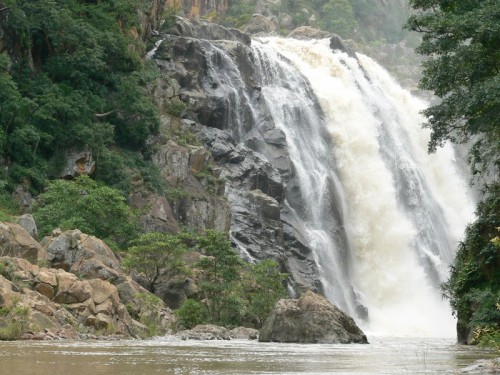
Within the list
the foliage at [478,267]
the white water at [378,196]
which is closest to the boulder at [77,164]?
the white water at [378,196]

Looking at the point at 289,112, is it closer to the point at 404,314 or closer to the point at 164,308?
the point at 404,314

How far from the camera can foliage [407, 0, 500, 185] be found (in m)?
21.6

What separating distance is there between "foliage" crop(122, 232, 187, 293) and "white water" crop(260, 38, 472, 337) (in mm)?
14699

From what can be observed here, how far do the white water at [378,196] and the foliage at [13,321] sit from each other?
2784 cm

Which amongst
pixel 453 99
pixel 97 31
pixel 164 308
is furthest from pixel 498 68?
pixel 97 31

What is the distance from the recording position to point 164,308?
3269 cm

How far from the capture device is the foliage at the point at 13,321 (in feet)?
68.1

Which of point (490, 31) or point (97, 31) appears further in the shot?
point (97, 31)

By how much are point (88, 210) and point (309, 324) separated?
55.6 feet

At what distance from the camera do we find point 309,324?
2570 cm

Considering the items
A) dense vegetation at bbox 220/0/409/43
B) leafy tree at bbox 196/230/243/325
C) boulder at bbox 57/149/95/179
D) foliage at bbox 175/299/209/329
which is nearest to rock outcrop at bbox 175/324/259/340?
foliage at bbox 175/299/209/329

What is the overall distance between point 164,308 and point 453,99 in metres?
14.5

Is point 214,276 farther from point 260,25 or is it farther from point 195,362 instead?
point 260,25

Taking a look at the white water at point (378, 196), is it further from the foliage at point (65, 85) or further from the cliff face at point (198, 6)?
the cliff face at point (198, 6)
